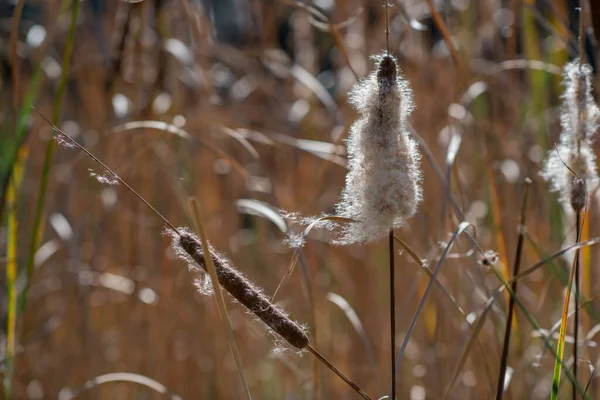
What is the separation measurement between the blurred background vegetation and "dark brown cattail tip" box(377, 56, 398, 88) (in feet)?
1.83

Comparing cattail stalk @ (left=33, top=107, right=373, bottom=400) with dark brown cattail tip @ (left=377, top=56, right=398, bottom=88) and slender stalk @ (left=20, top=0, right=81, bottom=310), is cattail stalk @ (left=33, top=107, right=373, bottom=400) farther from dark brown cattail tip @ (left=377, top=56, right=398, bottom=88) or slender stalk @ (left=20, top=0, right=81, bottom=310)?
slender stalk @ (left=20, top=0, right=81, bottom=310)

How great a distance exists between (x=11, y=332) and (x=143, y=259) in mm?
723

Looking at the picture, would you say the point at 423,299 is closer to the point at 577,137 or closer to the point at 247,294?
the point at 247,294

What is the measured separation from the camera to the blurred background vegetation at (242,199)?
3.84 feet

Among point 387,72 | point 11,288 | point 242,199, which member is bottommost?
point 11,288

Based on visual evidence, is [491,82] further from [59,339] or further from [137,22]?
[59,339]

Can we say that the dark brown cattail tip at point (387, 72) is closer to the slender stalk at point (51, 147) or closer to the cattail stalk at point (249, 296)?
the cattail stalk at point (249, 296)

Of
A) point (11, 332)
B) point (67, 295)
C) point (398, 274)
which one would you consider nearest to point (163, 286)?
point (67, 295)

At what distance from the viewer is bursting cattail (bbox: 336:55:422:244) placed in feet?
1.54

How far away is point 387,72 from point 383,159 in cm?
6

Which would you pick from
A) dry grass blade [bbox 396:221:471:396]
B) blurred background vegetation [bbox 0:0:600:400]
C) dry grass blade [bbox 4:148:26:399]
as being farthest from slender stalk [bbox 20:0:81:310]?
dry grass blade [bbox 396:221:471:396]

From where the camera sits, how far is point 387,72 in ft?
1.54

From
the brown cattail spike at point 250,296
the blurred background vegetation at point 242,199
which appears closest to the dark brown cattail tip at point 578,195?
the brown cattail spike at point 250,296

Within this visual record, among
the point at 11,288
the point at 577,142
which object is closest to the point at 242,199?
the point at 11,288
